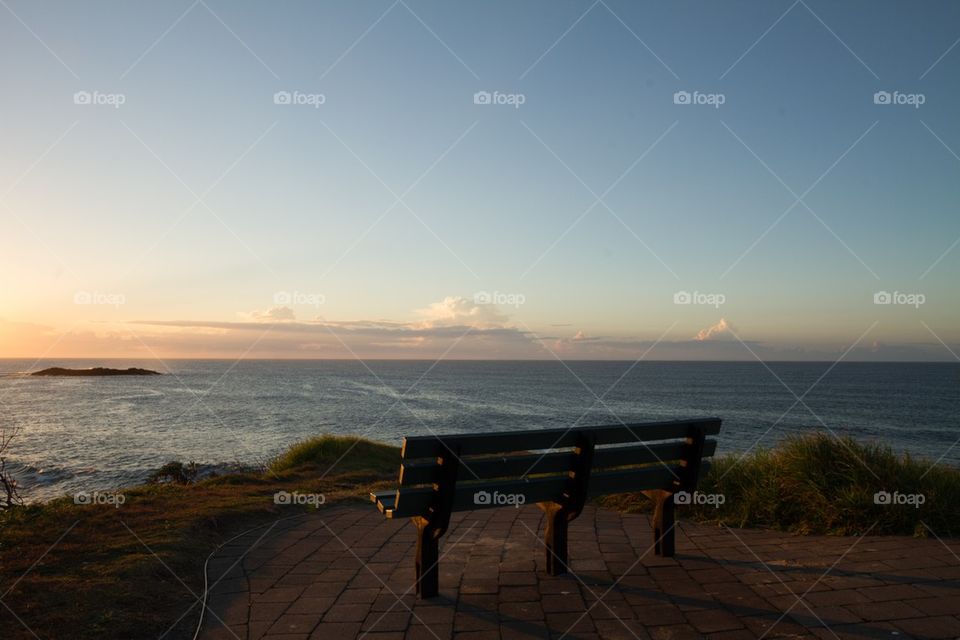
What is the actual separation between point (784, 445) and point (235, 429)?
3363 centimetres

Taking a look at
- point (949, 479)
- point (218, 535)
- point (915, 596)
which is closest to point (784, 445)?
point (949, 479)

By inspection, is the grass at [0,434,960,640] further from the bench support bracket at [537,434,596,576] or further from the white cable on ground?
the bench support bracket at [537,434,596,576]

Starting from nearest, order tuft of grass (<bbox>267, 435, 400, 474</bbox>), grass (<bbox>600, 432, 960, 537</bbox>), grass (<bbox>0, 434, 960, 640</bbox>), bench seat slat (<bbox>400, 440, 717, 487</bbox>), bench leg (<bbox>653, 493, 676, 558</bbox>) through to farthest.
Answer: grass (<bbox>0, 434, 960, 640</bbox>)
bench seat slat (<bbox>400, 440, 717, 487</bbox>)
bench leg (<bbox>653, 493, 676, 558</bbox>)
grass (<bbox>600, 432, 960, 537</bbox>)
tuft of grass (<bbox>267, 435, 400, 474</bbox>)

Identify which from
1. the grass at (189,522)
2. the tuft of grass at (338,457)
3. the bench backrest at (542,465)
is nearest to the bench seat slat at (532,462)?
the bench backrest at (542,465)

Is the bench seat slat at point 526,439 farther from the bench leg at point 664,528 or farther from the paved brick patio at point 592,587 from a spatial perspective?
the paved brick patio at point 592,587

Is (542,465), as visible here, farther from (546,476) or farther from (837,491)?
(837,491)

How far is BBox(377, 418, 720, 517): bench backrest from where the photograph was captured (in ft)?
13.5

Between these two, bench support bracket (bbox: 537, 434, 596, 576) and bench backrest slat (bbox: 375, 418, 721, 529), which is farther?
bench support bracket (bbox: 537, 434, 596, 576)

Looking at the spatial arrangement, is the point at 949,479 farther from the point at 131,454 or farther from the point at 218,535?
the point at 131,454

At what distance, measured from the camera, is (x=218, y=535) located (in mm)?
6043

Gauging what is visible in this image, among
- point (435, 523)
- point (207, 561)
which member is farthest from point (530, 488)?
point (207, 561)

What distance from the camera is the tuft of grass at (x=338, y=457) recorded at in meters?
12.7

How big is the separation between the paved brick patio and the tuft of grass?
681 cm

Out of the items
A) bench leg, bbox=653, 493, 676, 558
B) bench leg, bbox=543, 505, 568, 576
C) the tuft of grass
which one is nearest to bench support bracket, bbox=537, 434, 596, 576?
bench leg, bbox=543, 505, 568, 576
